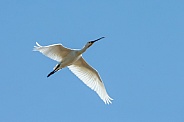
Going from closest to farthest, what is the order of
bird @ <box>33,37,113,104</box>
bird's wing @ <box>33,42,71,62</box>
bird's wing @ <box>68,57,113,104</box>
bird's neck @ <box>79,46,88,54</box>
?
bird's wing @ <box>33,42,71,62</box> < bird @ <box>33,37,113,104</box> < bird's neck @ <box>79,46,88,54</box> < bird's wing @ <box>68,57,113,104</box>

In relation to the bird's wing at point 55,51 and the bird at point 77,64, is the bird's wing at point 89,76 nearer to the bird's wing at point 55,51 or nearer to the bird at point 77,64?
the bird at point 77,64

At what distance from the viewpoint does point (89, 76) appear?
118ft

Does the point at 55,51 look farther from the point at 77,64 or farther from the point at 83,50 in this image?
the point at 77,64

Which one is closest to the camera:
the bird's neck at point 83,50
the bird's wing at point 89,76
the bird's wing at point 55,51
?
the bird's wing at point 55,51

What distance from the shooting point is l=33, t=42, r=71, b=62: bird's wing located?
3247 centimetres

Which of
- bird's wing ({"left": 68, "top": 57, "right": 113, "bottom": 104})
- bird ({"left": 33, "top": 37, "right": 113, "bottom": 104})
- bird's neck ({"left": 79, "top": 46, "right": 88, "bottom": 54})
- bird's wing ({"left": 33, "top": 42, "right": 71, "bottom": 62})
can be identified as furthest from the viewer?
bird's wing ({"left": 68, "top": 57, "right": 113, "bottom": 104})

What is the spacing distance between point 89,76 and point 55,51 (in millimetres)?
3370

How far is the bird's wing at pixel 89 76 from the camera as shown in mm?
35594

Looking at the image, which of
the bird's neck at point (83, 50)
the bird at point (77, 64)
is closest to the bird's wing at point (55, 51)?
the bird at point (77, 64)

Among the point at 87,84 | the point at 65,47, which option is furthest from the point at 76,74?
the point at 65,47

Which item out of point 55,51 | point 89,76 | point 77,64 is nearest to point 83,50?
point 55,51

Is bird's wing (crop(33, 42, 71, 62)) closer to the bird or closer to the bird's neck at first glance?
the bird

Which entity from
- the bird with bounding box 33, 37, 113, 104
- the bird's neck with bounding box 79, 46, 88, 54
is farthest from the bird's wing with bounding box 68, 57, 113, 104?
the bird's neck with bounding box 79, 46, 88, 54

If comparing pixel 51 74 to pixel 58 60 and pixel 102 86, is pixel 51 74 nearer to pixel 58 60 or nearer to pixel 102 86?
pixel 58 60
